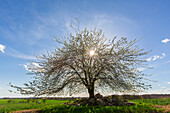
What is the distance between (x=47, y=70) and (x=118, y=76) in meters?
8.28

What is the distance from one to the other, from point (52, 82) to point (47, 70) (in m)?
1.56

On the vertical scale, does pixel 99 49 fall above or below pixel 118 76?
above

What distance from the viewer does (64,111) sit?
1200 cm

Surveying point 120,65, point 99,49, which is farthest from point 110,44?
point 120,65

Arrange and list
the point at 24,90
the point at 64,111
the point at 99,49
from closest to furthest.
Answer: the point at 64,111
the point at 24,90
the point at 99,49

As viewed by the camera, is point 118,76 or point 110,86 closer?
point 118,76

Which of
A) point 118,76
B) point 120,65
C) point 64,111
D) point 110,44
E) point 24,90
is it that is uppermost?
point 110,44

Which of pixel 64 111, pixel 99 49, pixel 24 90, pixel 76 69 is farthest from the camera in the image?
pixel 76 69

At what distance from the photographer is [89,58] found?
15703mm

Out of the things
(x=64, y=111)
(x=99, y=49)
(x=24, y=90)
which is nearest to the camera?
(x=64, y=111)

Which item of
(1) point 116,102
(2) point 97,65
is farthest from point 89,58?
(1) point 116,102

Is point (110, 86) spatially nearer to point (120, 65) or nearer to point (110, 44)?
point (120, 65)

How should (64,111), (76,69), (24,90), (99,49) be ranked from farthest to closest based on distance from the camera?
(76,69)
(99,49)
(24,90)
(64,111)

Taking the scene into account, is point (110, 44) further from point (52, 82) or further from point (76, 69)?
point (52, 82)
